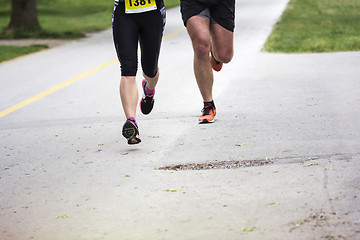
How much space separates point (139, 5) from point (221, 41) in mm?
1239

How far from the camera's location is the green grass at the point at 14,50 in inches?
608

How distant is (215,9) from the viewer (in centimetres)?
705

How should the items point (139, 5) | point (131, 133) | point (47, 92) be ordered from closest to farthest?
point (131, 133)
point (139, 5)
point (47, 92)

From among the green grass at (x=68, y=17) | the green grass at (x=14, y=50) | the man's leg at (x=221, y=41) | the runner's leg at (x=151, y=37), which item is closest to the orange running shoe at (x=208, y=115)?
the man's leg at (x=221, y=41)

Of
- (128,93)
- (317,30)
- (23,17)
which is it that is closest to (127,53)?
(128,93)

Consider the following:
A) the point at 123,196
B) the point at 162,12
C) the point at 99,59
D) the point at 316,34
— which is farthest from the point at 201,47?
the point at 316,34

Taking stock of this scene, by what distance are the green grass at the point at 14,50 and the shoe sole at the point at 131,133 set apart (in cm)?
933

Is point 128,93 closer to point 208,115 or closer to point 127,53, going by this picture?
point 127,53

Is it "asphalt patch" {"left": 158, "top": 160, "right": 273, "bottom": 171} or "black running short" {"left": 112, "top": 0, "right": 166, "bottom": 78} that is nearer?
"asphalt patch" {"left": 158, "top": 160, "right": 273, "bottom": 171}

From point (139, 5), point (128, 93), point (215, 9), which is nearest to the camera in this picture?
point (139, 5)

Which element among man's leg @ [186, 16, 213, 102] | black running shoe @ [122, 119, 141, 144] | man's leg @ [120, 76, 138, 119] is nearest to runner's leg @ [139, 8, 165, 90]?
man's leg @ [120, 76, 138, 119]

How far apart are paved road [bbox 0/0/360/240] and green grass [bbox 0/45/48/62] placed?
4.64m

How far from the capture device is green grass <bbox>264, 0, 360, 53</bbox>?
1416 centimetres

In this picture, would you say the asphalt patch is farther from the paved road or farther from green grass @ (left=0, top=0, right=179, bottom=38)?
green grass @ (left=0, top=0, right=179, bottom=38)
